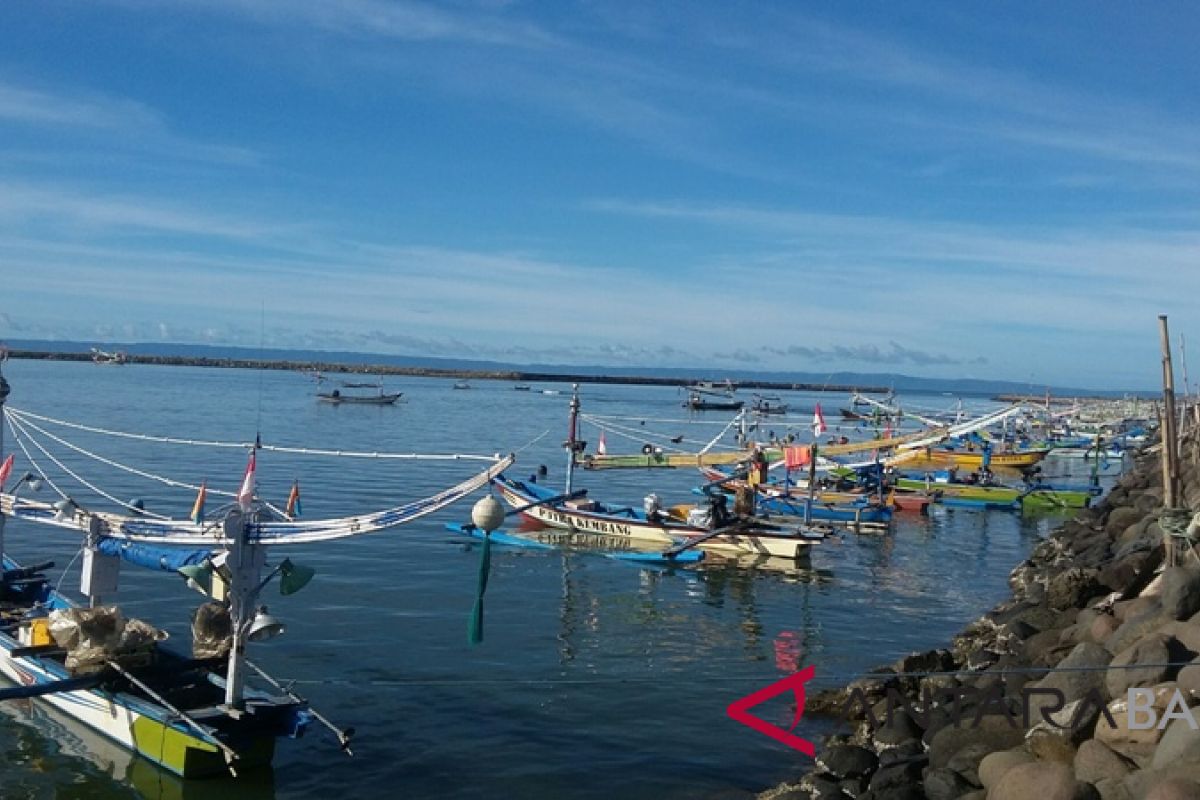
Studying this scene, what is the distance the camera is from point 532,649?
2020 cm

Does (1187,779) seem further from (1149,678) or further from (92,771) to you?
(92,771)

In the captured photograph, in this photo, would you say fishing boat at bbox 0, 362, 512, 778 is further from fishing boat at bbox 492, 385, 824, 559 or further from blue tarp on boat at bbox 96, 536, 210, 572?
fishing boat at bbox 492, 385, 824, 559

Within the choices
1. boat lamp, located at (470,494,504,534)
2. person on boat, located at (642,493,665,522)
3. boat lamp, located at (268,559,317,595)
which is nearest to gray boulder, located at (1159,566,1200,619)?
boat lamp, located at (470,494,504,534)

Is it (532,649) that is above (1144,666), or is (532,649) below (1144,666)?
below

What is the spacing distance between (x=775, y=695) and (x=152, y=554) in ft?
33.3

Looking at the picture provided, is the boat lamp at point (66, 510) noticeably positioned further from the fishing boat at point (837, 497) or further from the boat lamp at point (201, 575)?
the fishing boat at point (837, 497)

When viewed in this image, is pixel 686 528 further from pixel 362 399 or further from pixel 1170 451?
pixel 362 399

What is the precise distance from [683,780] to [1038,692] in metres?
4.74

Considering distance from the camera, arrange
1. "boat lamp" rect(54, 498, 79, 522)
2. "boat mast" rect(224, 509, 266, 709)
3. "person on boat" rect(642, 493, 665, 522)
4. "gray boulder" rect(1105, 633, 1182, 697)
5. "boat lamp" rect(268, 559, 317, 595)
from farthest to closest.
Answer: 1. "person on boat" rect(642, 493, 665, 522)
2. "boat lamp" rect(54, 498, 79, 522)
3. "boat lamp" rect(268, 559, 317, 595)
4. "boat mast" rect(224, 509, 266, 709)
5. "gray boulder" rect(1105, 633, 1182, 697)

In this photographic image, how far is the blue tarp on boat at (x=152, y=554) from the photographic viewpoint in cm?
1466

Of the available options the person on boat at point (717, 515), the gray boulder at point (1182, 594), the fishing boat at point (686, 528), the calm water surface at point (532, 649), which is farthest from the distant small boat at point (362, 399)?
the gray boulder at point (1182, 594)

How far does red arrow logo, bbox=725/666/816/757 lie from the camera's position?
15602 mm

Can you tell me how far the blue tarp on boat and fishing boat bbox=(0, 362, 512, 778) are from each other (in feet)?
0.07

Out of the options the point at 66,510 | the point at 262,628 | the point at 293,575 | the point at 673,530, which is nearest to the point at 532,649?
the point at 293,575
